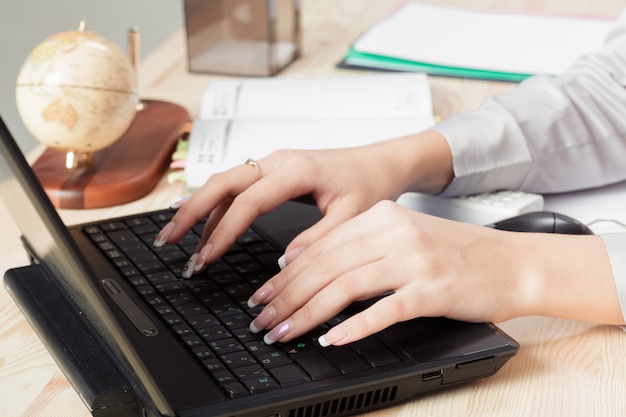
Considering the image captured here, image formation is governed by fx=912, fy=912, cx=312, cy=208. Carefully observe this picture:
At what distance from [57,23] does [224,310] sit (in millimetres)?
2432

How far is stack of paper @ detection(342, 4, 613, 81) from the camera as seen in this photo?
1.49 m

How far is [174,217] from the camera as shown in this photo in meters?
0.92

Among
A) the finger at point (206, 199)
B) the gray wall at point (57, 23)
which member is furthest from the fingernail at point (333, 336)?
the gray wall at point (57, 23)

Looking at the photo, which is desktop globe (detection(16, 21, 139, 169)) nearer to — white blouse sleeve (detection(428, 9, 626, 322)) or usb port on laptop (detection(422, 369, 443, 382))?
white blouse sleeve (detection(428, 9, 626, 322))

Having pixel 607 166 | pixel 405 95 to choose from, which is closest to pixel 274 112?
pixel 405 95

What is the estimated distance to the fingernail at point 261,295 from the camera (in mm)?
785

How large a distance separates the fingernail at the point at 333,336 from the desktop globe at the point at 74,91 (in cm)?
49

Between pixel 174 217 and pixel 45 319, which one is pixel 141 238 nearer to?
pixel 174 217

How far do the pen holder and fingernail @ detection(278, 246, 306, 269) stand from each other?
694mm

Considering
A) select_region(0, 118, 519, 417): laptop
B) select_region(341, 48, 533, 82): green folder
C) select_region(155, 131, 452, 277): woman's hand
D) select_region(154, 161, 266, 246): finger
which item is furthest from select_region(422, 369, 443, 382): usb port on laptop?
select_region(341, 48, 533, 82): green folder

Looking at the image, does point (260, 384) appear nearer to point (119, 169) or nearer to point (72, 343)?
point (72, 343)

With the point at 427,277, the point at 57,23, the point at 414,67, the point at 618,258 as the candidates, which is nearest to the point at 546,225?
the point at 618,258

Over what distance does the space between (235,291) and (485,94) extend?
730 millimetres

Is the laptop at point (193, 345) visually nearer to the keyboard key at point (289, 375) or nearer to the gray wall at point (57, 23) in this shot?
the keyboard key at point (289, 375)
